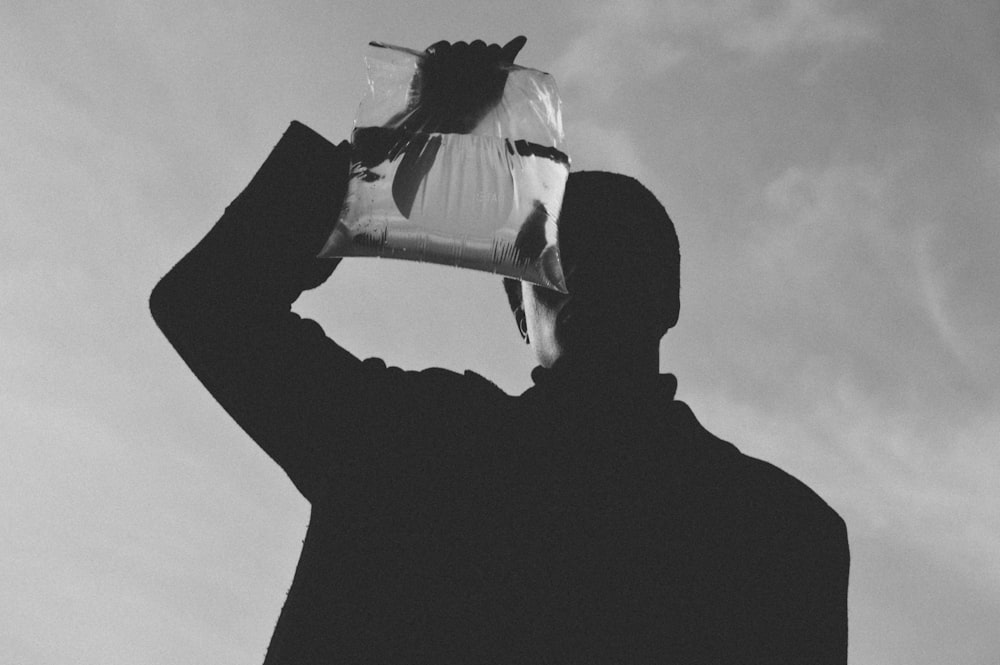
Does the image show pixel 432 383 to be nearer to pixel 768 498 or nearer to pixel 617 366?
pixel 617 366

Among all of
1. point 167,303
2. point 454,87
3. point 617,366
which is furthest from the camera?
point 617,366

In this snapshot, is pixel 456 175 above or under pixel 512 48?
Answer: under

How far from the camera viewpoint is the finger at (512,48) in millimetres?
2410

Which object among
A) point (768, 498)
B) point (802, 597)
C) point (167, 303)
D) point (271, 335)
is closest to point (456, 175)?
point (271, 335)

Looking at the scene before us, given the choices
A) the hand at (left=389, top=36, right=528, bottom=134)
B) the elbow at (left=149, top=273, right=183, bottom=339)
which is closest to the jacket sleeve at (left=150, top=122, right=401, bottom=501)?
the elbow at (left=149, top=273, right=183, bottom=339)

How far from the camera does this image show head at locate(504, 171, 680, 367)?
2506mm

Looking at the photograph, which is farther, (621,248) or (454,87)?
(621,248)

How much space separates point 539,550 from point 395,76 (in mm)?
965

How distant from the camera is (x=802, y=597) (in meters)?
2.26

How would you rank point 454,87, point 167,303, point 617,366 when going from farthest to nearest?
1. point 617,366
2. point 454,87
3. point 167,303

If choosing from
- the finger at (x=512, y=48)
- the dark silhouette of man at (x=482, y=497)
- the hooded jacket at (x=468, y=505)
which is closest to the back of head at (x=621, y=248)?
the dark silhouette of man at (x=482, y=497)

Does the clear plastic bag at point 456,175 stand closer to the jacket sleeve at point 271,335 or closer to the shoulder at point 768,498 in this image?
the jacket sleeve at point 271,335

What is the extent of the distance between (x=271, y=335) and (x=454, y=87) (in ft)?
1.97

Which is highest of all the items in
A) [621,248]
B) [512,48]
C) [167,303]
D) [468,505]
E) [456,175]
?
[512,48]
